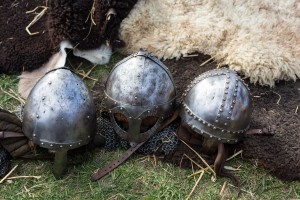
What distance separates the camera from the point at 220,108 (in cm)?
289

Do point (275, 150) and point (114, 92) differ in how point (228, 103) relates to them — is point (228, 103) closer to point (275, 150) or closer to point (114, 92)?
point (275, 150)

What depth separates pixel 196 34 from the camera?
3816 mm

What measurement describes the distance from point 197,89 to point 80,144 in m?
0.83

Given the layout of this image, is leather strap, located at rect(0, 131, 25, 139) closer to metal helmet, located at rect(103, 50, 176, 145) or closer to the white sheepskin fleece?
metal helmet, located at rect(103, 50, 176, 145)

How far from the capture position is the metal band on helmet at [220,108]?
2.90m

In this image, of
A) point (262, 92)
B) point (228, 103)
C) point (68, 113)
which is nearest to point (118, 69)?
point (68, 113)

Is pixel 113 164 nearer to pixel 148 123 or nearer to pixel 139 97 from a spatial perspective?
pixel 148 123

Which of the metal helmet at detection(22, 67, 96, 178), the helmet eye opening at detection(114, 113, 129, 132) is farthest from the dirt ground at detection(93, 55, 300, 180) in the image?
the metal helmet at detection(22, 67, 96, 178)

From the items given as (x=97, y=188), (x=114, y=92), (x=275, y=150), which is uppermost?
(x=114, y=92)

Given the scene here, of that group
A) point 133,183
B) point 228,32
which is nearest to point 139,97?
point 133,183

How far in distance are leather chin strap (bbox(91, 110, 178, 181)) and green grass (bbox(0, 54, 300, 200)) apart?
3 cm

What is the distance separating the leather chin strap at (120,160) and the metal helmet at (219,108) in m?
0.20

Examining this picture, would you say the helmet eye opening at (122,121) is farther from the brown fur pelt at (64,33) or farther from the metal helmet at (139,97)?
the brown fur pelt at (64,33)

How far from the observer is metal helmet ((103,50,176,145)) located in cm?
300
